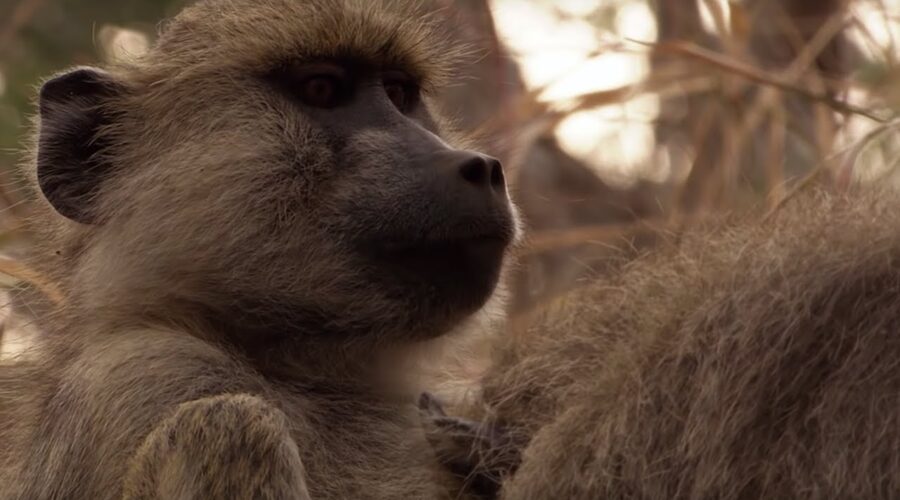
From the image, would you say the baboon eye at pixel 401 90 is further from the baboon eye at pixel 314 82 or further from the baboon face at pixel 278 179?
the baboon eye at pixel 314 82

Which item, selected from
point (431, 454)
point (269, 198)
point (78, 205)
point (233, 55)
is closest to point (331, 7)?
point (233, 55)

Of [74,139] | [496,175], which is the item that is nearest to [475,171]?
[496,175]

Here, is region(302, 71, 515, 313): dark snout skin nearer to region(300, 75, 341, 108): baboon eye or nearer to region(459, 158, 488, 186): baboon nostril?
region(459, 158, 488, 186): baboon nostril

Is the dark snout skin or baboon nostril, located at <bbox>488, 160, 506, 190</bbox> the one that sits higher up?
baboon nostril, located at <bbox>488, 160, 506, 190</bbox>

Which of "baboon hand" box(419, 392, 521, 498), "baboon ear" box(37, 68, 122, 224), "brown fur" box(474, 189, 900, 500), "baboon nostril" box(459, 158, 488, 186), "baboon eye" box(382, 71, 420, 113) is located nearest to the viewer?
"brown fur" box(474, 189, 900, 500)

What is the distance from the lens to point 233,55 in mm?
3549

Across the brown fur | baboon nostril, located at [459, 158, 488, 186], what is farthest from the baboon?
the brown fur

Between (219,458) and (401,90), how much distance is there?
4.46 ft

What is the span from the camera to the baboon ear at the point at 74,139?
3.53m

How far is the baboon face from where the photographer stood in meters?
3.24

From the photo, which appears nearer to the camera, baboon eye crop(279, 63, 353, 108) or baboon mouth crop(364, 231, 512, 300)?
baboon mouth crop(364, 231, 512, 300)

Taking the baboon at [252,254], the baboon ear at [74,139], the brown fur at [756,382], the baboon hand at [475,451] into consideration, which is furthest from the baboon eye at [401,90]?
the brown fur at [756,382]

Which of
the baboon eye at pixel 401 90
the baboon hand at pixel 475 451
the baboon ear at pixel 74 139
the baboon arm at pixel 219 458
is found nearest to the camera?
the baboon arm at pixel 219 458

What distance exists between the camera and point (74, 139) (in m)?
3.62
